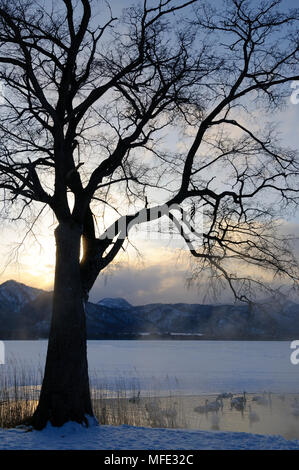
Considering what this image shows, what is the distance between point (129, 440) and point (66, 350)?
2.03 meters

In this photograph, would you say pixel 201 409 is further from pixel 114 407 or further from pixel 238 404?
pixel 114 407

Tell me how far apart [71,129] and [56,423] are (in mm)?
5589

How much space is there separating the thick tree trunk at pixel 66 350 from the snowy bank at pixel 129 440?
276mm

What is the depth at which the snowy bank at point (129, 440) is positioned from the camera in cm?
Answer: 760

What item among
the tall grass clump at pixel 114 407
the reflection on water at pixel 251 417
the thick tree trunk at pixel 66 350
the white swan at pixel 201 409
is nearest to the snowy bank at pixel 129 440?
the thick tree trunk at pixel 66 350

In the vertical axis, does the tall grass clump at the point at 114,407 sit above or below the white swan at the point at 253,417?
above

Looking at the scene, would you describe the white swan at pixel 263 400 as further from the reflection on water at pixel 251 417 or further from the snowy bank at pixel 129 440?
the snowy bank at pixel 129 440

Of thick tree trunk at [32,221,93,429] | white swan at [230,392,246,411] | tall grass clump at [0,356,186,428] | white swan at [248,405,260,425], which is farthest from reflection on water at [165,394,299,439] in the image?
thick tree trunk at [32,221,93,429]

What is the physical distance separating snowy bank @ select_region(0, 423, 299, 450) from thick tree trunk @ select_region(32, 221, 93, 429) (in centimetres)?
28

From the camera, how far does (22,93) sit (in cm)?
1088

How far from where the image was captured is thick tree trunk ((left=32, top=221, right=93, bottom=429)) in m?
9.02

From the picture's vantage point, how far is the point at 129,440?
8.06 metres
